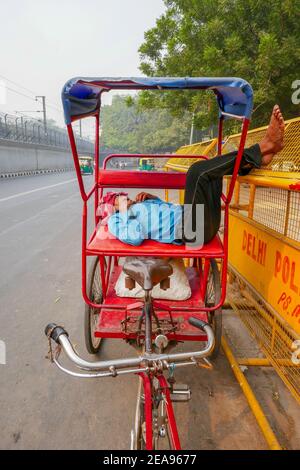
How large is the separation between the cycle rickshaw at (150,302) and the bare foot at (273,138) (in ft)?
0.72

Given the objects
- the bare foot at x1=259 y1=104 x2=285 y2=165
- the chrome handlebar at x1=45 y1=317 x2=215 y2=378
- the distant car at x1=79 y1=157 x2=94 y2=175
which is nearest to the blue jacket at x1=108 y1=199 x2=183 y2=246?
the bare foot at x1=259 y1=104 x2=285 y2=165

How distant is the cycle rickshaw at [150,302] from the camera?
1.58 m

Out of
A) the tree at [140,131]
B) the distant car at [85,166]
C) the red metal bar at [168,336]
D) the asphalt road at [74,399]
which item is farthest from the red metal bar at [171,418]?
the tree at [140,131]

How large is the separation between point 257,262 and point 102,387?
1625 mm

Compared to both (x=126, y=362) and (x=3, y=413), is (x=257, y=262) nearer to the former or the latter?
(x=126, y=362)

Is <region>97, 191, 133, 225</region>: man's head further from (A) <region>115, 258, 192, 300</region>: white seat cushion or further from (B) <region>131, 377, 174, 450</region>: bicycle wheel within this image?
(B) <region>131, 377, 174, 450</region>: bicycle wheel

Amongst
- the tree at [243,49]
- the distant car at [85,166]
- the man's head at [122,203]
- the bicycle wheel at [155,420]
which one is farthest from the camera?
the distant car at [85,166]

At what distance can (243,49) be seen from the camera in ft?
31.4

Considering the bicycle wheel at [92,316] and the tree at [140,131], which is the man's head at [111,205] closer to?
the bicycle wheel at [92,316]

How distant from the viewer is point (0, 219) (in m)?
8.98

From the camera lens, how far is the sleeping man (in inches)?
98.7

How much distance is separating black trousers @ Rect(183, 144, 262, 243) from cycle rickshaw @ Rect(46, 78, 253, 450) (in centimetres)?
10

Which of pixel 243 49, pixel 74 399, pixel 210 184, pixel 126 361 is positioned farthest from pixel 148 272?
pixel 243 49
